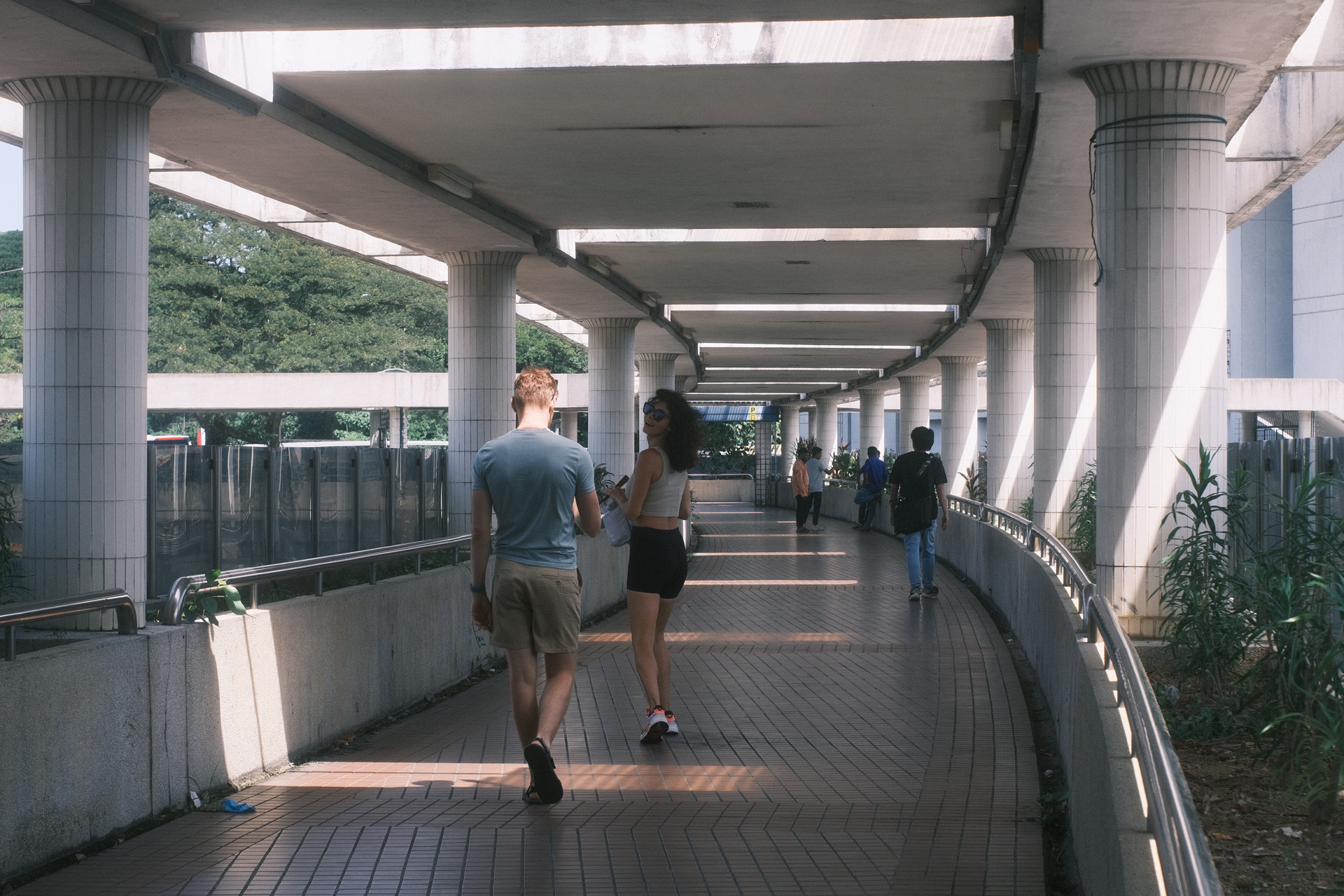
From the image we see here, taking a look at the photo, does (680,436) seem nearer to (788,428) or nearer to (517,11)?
(517,11)

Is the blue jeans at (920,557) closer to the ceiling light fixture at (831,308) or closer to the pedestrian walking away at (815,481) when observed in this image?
the ceiling light fixture at (831,308)

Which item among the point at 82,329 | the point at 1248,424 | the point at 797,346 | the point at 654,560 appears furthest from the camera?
the point at 1248,424

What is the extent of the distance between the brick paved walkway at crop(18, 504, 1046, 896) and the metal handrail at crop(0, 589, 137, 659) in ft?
2.93

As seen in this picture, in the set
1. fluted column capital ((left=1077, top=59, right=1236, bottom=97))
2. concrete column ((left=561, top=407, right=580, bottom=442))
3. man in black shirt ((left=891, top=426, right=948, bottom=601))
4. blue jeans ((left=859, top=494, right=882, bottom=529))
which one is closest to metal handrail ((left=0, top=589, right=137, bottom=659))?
fluted column capital ((left=1077, top=59, right=1236, bottom=97))

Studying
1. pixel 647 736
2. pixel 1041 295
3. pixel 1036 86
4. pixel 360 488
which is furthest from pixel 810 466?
pixel 647 736

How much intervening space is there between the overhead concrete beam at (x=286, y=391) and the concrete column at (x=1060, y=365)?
27046 millimetres

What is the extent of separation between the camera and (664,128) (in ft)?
38.1

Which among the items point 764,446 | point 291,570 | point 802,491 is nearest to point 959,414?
point 802,491

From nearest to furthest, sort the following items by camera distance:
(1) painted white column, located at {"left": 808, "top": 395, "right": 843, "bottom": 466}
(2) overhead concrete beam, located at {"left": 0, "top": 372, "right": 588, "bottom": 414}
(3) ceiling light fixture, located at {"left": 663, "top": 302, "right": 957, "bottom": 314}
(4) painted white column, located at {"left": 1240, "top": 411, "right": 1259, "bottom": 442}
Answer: (3) ceiling light fixture, located at {"left": 663, "top": 302, "right": 957, "bottom": 314} → (4) painted white column, located at {"left": 1240, "top": 411, "right": 1259, "bottom": 442} → (2) overhead concrete beam, located at {"left": 0, "top": 372, "right": 588, "bottom": 414} → (1) painted white column, located at {"left": 808, "top": 395, "right": 843, "bottom": 466}

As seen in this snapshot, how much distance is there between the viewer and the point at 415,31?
998cm

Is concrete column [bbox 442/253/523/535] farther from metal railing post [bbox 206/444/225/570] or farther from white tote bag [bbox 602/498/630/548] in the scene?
white tote bag [bbox 602/498/630/548]

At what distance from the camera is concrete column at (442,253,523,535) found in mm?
17625

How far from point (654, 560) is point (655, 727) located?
91 cm

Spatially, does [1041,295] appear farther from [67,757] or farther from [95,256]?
[67,757]
